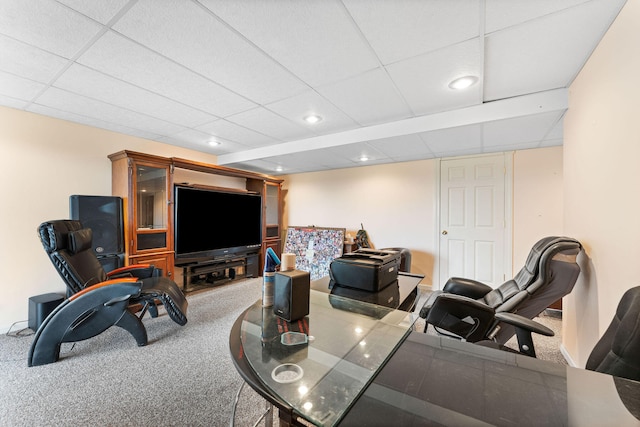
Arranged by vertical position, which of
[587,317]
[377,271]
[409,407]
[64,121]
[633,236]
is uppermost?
[64,121]

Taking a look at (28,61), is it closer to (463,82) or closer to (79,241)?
(79,241)

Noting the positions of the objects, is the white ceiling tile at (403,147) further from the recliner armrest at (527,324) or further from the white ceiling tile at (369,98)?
the recliner armrest at (527,324)

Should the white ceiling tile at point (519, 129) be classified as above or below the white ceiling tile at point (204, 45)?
below

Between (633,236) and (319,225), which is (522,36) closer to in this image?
(633,236)

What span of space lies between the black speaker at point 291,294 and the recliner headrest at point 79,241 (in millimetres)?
2361

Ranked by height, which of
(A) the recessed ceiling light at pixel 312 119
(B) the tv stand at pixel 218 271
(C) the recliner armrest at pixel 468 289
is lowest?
(B) the tv stand at pixel 218 271

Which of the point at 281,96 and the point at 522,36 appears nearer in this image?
the point at 522,36

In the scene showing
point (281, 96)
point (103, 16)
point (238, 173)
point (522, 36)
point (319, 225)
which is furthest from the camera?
point (319, 225)

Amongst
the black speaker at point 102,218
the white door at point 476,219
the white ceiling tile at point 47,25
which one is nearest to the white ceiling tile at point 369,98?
the white ceiling tile at point 47,25

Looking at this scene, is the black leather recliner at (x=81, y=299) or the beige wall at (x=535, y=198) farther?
the beige wall at (x=535, y=198)

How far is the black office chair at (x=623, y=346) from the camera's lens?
31.6 inches

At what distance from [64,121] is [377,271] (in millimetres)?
3973

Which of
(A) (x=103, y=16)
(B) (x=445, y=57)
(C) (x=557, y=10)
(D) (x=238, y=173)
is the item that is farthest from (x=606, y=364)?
(D) (x=238, y=173)

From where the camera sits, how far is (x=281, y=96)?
2.34 meters
